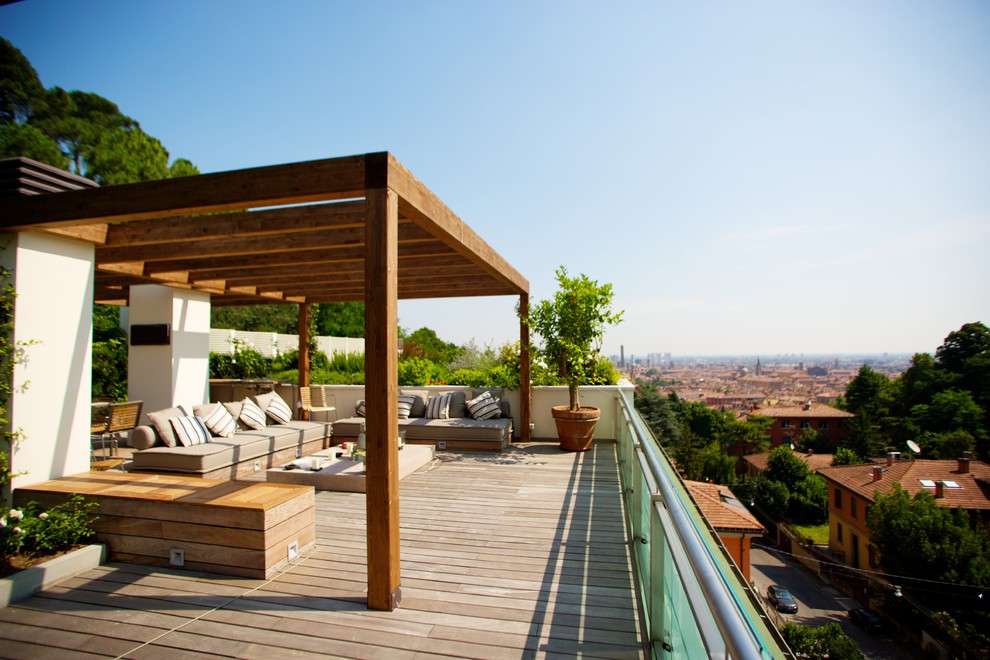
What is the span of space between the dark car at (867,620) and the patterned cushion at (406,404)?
25749 millimetres

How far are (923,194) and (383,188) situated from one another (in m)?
56.0

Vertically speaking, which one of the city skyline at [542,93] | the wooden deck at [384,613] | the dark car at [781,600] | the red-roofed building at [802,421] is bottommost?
the dark car at [781,600]

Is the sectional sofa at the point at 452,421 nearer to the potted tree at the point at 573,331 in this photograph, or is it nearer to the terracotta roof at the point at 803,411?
the potted tree at the point at 573,331

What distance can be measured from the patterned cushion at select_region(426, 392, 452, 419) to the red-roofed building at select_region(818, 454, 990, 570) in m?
27.0

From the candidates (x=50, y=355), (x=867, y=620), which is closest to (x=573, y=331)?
(x=50, y=355)

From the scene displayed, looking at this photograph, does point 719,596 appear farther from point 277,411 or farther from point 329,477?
point 277,411

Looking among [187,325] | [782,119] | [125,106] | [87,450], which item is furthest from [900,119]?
[125,106]

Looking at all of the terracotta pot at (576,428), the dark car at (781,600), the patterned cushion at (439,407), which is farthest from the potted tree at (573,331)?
the dark car at (781,600)

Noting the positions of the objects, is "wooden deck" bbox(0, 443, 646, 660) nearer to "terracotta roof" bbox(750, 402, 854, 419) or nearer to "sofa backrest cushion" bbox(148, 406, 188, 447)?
"sofa backrest cushion" bbox(148, 406, 188, 447)

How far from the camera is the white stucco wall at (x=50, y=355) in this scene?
3689 millimetres

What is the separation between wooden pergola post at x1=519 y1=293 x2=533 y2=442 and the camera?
25.9ft

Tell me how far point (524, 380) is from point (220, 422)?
4.24 m

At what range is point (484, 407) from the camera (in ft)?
26.6

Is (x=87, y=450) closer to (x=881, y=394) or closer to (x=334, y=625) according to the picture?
(x=334, y=625)
